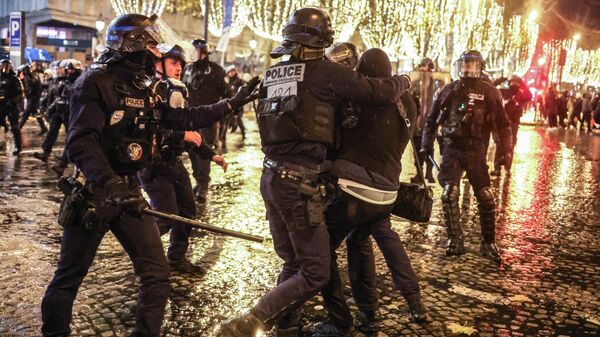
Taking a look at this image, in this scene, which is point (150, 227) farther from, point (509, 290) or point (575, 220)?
point (575, 220)

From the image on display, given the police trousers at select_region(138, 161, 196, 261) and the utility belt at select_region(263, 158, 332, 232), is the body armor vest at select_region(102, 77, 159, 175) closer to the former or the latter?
the utility belt at select_region(263, 158, 332, 232)

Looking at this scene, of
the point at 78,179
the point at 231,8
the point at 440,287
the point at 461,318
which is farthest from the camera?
the point at 231,8

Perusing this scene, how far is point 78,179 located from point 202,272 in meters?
2.10

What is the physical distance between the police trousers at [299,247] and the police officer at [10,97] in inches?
403

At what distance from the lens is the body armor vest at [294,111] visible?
3564 mm

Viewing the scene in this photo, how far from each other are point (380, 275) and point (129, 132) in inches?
112

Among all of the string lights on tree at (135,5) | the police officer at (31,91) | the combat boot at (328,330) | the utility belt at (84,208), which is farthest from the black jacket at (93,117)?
the string lights on tree at (135,5)

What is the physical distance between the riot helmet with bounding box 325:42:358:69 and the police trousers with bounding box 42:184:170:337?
1711 millimetres

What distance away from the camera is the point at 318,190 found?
143 inches

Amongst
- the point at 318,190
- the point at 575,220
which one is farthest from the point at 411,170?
the point at 318,190

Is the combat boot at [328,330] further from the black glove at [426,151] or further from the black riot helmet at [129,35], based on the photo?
the black glove at [426,151]

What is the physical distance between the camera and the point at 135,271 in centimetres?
346

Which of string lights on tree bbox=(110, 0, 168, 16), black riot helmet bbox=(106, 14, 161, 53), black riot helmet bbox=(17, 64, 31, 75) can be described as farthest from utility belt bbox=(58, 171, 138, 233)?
string lights on tree bbox=(110, 0, 168, 16)

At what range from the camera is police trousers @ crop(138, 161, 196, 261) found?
5.00m
